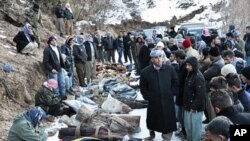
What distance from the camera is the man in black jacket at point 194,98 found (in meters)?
6.40

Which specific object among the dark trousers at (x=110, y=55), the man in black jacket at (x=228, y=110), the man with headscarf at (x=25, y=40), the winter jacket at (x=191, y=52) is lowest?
the dark trousers at (x=110, y=55)

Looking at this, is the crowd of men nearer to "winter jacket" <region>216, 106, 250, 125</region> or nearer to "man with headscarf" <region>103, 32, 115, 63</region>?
"winter jacket" <region>216, 106, 250, 125</region>

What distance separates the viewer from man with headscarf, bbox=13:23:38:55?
11.5 m

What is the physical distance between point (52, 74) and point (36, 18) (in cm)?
585

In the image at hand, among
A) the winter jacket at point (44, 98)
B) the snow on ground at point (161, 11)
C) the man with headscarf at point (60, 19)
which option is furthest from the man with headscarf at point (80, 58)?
the snow on ground at point (161, 11)

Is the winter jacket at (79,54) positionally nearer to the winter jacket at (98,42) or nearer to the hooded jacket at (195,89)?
the winter jacket at (98,42)

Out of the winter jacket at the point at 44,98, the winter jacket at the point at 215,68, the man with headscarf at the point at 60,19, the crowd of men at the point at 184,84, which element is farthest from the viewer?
the man with headscarf at the point at 60,19

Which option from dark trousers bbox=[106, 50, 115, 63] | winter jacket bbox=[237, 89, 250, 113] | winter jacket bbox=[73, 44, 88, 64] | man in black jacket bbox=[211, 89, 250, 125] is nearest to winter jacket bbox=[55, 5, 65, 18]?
dark trousers bbox=[106, 50, 115, 63]

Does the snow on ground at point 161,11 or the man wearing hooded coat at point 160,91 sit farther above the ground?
the snow on ground at point 161,11

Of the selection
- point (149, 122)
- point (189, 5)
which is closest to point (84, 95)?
point (149, 122)

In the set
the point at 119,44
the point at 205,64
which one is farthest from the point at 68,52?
the point at 119,44

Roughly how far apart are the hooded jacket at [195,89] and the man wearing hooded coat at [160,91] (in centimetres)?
59

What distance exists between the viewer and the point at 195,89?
21.2 ft

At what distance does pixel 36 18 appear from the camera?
15.7m
